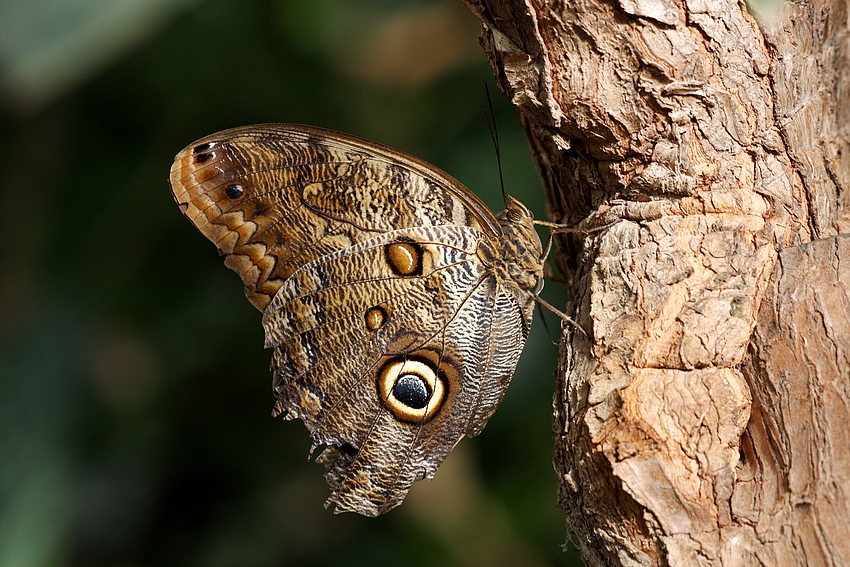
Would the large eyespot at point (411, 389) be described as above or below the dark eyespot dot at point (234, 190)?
below

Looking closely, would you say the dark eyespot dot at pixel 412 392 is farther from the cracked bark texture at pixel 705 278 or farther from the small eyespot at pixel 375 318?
the cracked bark texture at pixel 705 278

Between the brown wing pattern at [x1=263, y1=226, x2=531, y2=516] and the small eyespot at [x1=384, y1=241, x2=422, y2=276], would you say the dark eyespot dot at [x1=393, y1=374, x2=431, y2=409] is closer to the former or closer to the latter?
the brown wing pattern at [x1=263, y1=226, x2=531, y2=516]

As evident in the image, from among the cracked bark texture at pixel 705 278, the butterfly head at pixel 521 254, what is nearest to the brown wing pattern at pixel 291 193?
the butterfly head at pixel 521 254

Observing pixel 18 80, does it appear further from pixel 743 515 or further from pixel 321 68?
pixel 743 515

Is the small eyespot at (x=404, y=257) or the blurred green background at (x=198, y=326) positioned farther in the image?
the blurred green background at (x=198, y=326)

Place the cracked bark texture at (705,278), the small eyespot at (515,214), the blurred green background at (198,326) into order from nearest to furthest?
the cracked bark texture at (705,278)
the small eyespot at (515,214)
the blurred green background at (198,326)

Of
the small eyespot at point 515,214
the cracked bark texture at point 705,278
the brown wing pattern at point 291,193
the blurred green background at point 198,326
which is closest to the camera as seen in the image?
the cracked bark texture at point 705,278

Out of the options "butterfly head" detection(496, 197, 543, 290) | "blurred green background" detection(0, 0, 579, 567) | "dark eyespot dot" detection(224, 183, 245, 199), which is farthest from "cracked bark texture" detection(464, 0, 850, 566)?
"blurred green background" detection(0, 0, 579, 567)
